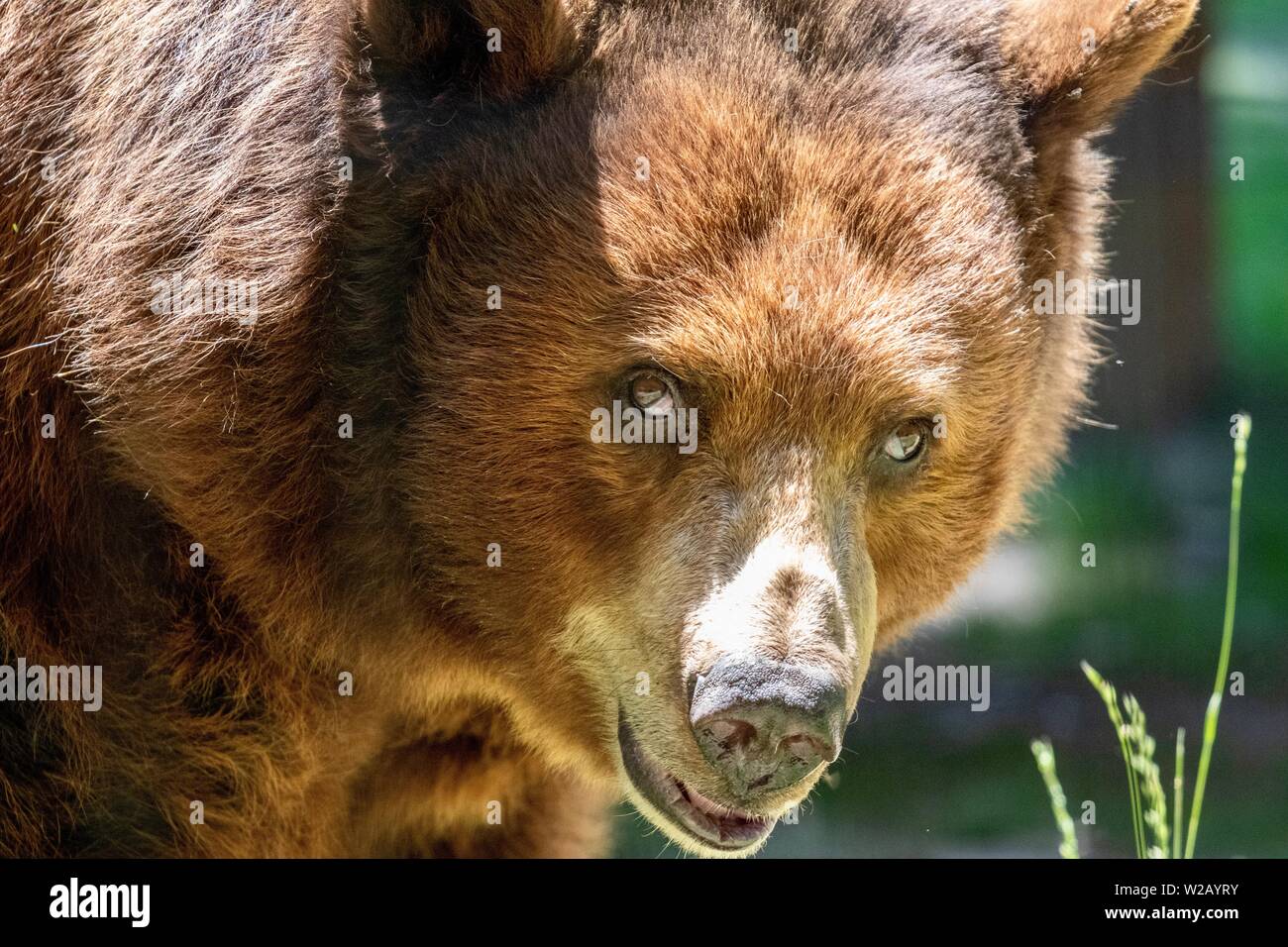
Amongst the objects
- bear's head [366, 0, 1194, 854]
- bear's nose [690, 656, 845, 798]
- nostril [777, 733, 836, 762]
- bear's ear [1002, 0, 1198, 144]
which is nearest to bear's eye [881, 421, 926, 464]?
bear's head [366, 0, 1194, 854]

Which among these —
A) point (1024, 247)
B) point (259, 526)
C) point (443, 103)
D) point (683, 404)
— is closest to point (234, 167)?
point (443, 103)

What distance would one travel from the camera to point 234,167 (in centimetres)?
397

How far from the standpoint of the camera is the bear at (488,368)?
3953mm

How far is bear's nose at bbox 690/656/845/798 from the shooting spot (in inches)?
145

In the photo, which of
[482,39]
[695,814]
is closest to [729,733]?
[695,814]

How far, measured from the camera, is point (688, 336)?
3.92 meters

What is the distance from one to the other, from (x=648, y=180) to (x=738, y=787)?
61.3 inches

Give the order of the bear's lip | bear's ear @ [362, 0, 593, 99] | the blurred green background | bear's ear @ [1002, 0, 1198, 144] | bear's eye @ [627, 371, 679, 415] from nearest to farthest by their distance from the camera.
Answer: bear's ear @ [362, 0, 593, 99], bear's eye @ [627, 371, 679, 415], the bear's lip, bear's ear @ [1002, 0, 1198, 144], the blurred green background

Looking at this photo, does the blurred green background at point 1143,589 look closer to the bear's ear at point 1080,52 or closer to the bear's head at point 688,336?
the bear's ear at point 1080,52

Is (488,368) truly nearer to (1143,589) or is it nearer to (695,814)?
(695,814)

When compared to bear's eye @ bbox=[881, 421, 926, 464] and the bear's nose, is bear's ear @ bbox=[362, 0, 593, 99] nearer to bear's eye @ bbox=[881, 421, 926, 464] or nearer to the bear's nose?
bear's eye @ bbox=[881, 421, 926, 464]

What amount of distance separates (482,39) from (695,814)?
211 centimetres

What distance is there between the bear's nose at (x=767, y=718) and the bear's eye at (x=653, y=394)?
0.69m

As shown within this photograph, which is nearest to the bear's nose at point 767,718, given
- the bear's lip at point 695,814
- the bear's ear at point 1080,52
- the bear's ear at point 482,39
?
the bear's lip at point 695,814
